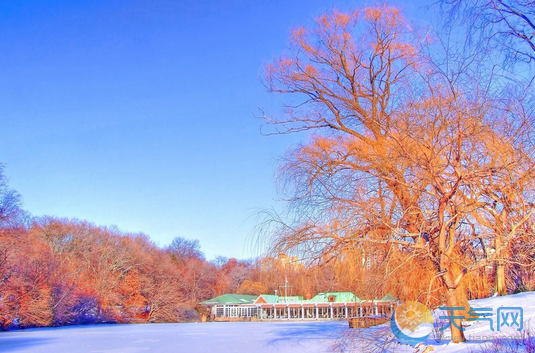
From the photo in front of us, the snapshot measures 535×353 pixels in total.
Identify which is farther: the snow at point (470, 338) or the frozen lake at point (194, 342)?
the frozen lake at point (194, 342)

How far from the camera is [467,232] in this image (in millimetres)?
5523

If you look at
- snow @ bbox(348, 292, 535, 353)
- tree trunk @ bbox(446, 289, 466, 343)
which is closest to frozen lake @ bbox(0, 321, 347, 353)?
snow @ bbox(348, 292, 535, 353)

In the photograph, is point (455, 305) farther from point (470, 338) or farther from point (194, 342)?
point (194, 342)

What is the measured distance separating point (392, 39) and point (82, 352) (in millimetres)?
10341

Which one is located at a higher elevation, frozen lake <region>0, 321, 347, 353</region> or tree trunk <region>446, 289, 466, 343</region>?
tree trunk <region>446, 289, 466, 343</region>

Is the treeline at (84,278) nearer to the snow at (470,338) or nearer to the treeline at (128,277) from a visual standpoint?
the treeline at (128,277)

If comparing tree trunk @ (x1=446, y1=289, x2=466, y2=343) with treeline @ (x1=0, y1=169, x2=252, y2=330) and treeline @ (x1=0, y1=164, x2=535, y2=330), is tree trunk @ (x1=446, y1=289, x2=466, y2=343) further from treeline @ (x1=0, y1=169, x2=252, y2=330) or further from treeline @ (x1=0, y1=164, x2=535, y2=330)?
treeline @ (x1=0, y1=169, x2=252, y2=330)

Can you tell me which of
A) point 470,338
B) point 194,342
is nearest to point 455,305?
point 470,338

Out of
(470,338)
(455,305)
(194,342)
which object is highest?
(455,305)

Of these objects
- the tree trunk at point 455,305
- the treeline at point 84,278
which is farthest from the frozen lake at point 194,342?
the treeline at point 84,278

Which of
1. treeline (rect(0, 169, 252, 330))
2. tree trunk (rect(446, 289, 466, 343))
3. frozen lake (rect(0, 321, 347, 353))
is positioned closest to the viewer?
tree trunk (rect(446, 289, 466, 343))

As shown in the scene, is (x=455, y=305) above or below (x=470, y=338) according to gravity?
above

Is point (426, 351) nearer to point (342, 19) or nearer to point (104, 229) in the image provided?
point (342, 19)

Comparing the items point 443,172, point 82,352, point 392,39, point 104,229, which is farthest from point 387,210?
point 104,229
